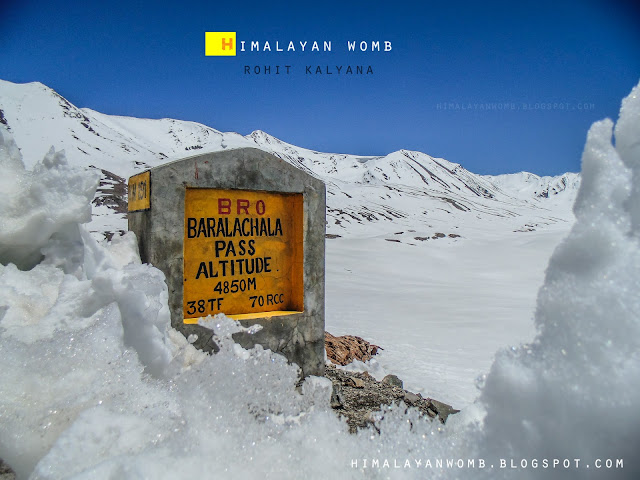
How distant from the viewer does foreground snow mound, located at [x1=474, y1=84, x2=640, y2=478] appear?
0.98 meters

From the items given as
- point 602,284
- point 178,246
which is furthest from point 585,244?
point 178,246

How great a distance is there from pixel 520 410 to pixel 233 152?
3699mm

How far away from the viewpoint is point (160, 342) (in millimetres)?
2219

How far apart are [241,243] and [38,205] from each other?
202 cm

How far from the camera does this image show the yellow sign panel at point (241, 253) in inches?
A: 168

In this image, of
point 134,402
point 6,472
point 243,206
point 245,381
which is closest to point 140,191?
point 243,206

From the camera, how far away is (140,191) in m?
4.21

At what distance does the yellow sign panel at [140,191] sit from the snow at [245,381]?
949 millimetres

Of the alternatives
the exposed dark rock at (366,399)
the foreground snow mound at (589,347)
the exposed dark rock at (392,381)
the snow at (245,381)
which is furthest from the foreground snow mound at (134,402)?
the exposed dark rock at (392,381)

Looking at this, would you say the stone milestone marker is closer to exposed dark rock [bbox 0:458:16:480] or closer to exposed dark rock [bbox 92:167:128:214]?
exposed dark rock [bbox 0:458:16:480]

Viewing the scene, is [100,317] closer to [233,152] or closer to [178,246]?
[178,246]

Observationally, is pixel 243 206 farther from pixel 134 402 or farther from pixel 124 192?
pixel 124 192

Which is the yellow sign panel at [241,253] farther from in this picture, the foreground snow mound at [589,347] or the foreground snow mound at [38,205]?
the foreground snow mound at [589,347]

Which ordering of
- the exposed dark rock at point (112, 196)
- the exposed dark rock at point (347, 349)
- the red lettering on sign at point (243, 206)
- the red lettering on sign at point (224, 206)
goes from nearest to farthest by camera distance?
1. the red lettering on sign at point (224, 206)
2. the red lettering on sign at point (243, 206)
3. the exposed dark rock at point (347, 349)
4. the exposed dark rock at point (112, 196)
